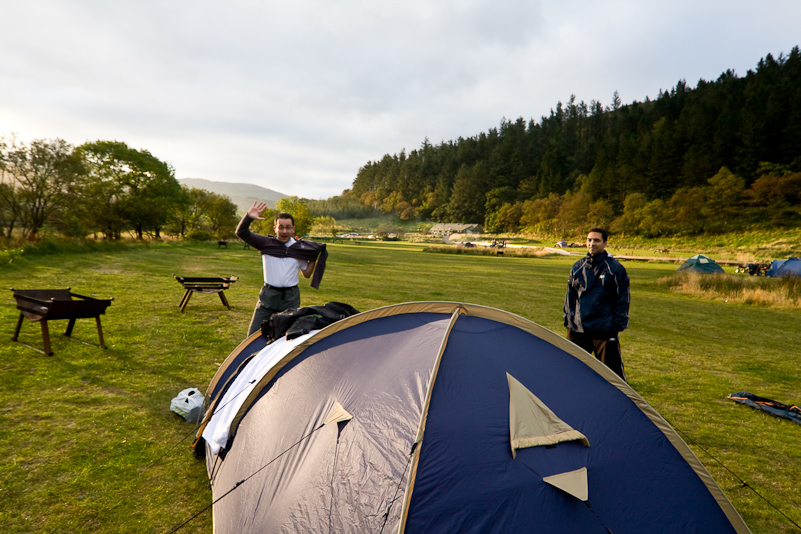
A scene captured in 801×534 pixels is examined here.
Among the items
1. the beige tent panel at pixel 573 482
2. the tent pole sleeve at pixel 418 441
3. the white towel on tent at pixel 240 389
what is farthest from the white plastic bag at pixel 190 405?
the beige tent panel at pixel 573 482

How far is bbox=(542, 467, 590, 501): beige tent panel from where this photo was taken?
225cm

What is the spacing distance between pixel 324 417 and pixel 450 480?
1.06m

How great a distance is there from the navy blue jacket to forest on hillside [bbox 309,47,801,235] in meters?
70.4

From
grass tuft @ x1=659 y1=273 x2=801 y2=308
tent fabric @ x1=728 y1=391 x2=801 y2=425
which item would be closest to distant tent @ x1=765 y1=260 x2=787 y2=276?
grass tuft @ x1=659 y1=273 x2=801 y2=308

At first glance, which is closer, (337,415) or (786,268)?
(337,415)

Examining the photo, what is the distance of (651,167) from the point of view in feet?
269

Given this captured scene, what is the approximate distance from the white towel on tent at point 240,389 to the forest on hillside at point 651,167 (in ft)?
240

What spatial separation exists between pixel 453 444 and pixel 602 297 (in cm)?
322

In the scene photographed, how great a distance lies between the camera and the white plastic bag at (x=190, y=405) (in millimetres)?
4758

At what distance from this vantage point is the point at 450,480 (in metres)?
2.26

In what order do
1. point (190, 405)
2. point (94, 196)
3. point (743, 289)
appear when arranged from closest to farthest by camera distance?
point (190, 405) → point (743, 289) → point (94, 196)

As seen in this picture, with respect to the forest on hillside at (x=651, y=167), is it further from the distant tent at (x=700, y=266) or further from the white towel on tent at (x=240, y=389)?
the white towel on tent at (x=240, y=389)

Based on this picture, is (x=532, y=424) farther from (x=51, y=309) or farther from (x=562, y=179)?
(x=562, y=179)

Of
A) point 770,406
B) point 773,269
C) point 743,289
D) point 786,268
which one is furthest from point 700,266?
point 770,406
